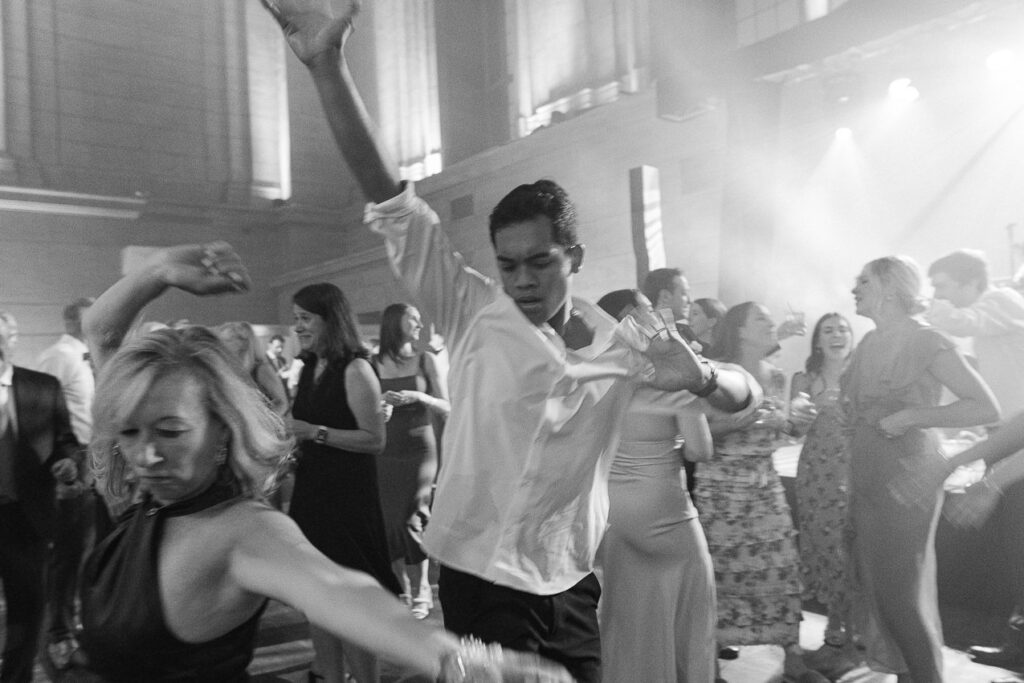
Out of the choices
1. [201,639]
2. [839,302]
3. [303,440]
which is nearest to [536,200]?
[201,639]

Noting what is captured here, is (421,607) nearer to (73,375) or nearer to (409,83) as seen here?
(73,375)

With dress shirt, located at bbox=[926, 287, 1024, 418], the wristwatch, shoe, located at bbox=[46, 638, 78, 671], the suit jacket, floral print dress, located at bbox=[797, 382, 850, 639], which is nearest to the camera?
the wristwatch

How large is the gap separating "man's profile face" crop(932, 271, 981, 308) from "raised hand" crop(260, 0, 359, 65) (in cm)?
362

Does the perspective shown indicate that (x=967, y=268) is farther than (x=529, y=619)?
Yes

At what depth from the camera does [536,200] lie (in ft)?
5.87

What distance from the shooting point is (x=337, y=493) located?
3.27 meters

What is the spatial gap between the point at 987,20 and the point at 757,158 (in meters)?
2.17

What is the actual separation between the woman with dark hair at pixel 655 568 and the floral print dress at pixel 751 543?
709mm

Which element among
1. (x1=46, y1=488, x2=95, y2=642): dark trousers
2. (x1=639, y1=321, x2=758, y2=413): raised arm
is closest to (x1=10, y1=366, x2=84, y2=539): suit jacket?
(x1=46, y1=488, x2=95, y2=642): dark trousers

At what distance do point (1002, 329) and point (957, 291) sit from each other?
0.30 meters

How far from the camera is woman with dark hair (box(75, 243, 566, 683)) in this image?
103 cm

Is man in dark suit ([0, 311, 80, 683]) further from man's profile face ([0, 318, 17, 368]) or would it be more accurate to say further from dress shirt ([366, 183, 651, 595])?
dress shirt ([366, 183, 651, 595])

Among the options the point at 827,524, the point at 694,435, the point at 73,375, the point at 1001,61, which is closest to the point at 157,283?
the point at 694,435

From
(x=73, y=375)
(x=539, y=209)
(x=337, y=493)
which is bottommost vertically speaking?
(x=337, y=493)
